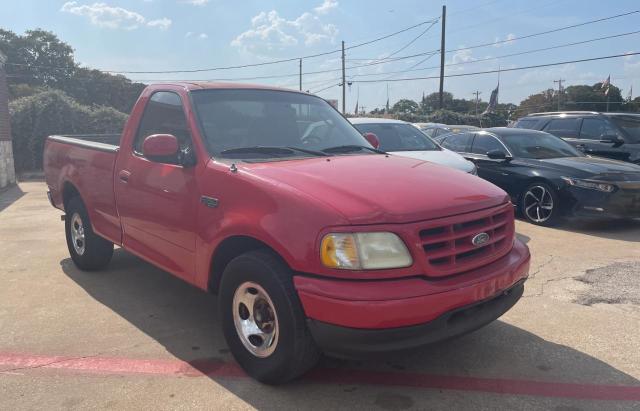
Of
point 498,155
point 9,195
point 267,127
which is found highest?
point 267,127

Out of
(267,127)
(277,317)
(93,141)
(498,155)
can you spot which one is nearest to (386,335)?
(277,317)

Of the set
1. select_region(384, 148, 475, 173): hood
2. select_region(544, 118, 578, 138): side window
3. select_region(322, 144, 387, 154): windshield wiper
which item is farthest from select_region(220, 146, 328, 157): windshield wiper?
select_region(544, 118, 578, 138): side window

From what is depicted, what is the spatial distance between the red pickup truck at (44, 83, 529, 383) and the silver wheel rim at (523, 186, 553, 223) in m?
4.66

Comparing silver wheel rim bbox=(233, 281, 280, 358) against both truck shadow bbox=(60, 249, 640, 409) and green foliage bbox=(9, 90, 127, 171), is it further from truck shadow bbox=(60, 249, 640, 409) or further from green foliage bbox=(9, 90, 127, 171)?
green foliage bbox=(9, 90, 127, 171)

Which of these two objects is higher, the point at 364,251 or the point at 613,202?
the point at 364,251

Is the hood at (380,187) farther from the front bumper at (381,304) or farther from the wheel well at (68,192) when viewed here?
the wheel well at (68,192)

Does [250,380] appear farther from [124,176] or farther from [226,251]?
[124,176]

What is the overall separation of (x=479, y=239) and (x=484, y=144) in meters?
6.85

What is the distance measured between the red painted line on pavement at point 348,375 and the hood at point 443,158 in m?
4.28

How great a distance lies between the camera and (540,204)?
8273mm

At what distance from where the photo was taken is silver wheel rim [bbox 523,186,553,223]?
816 cm

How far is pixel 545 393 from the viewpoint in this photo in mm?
3273

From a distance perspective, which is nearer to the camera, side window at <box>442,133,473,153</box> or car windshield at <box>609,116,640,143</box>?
side window at <box>442,133,473,153</box>

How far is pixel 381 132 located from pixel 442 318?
237 inches
